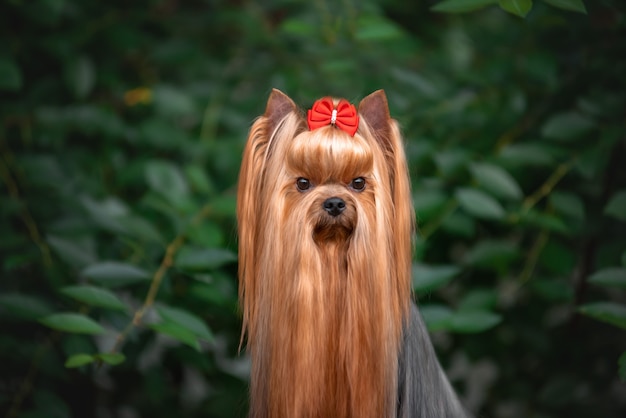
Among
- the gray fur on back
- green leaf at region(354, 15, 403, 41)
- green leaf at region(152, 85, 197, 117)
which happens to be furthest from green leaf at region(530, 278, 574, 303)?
green leaf at region(152, 85, 197, 117)

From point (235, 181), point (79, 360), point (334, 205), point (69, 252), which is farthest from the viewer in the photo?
point (235, 181)

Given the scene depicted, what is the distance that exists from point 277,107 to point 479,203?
33.5 inches

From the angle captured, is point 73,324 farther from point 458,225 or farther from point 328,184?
point 458,225

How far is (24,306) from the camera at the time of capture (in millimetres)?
2059

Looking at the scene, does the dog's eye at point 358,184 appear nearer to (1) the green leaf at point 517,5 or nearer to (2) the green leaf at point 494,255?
(1) the green leaf at point 517,5

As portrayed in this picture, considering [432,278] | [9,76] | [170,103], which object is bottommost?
[432,278]

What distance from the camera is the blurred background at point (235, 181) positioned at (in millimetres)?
2254

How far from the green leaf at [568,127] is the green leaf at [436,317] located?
65 cm

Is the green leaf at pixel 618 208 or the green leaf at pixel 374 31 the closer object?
the green leaf at pixel 618 208

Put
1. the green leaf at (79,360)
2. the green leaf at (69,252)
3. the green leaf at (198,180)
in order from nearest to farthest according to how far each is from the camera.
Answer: the green leaf at (79,360) < the green leaf at (69,252) < the green leaf at (198,180)

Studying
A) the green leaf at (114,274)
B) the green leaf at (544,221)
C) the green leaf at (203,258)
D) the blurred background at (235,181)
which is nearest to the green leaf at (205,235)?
the blurred background at (235,181)

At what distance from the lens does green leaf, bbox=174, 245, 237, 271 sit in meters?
2.04

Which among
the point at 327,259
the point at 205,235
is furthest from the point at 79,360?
the point at 327,259

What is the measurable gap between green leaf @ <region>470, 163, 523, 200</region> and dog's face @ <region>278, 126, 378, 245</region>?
826 mm
